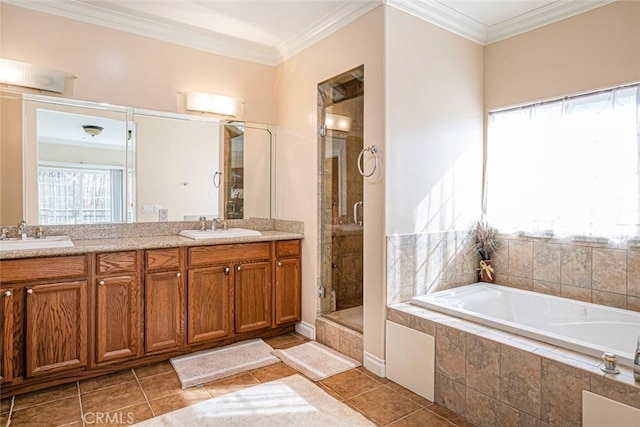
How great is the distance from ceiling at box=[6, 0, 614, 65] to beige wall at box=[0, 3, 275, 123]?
8cm

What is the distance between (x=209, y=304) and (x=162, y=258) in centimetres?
52

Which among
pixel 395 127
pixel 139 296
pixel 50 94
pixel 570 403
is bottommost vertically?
pixel 570 403

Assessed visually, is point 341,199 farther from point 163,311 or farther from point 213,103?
point 163,311

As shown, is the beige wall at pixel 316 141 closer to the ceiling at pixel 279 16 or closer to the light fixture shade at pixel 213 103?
the ceiling at pixel 279 16

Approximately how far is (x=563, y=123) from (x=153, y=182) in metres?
3.27

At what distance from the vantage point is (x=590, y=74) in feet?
8.57

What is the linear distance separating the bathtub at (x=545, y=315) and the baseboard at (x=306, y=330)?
1.06m

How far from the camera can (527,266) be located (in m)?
3.00

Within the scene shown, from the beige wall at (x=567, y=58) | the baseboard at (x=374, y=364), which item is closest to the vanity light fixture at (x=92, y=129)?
the baseboard at (x=374, y=364)

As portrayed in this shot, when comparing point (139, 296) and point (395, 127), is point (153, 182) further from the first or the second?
point (395, 127)

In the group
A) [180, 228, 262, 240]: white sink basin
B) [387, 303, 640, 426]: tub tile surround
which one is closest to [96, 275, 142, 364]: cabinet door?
[180, 228, 262, 240]: white sink basin

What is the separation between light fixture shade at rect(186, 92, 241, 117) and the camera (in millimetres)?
3287

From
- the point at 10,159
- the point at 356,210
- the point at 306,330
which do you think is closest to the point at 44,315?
the point at 10,159

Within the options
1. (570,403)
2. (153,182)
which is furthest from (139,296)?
(570,403)
